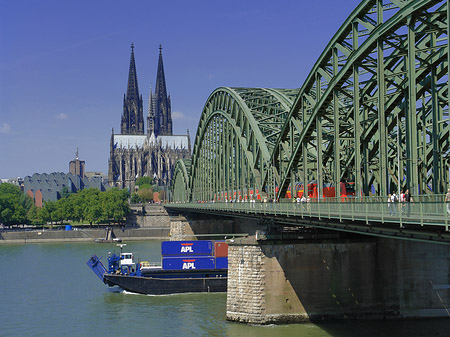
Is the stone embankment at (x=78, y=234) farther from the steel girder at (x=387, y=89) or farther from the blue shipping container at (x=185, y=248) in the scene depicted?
the steel girder at (x=387, y=89)

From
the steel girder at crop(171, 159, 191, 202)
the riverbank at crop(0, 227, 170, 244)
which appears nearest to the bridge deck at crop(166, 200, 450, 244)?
the steel girder at crop(171, 159, 191, 202)

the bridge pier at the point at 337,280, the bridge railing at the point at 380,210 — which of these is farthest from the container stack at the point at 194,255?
the bridge railing at the point at 380,210

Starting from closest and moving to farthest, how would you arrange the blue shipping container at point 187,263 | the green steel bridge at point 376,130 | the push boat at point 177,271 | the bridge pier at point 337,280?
the green steel bridge at point 376,130
the bridge pier at point 337,280
the push boat at point 177,271
the blue shipping container at point 187,263

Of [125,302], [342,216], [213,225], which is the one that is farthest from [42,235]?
[342,216]

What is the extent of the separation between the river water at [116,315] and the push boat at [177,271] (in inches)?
42.2

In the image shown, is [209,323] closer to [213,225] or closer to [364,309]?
[364,309]

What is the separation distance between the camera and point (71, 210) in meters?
152

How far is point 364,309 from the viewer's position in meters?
40.8

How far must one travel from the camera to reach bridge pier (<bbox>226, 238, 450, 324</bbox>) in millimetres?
40375

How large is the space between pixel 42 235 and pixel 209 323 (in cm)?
8184

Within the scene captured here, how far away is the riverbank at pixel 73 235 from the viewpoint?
11606cm

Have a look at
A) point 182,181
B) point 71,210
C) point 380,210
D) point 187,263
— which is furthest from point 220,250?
point 71,210

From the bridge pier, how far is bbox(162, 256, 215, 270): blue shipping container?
1407 cm

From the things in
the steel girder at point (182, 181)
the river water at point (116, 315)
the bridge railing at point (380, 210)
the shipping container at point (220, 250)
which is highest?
the steel girder at point (182, 181)
